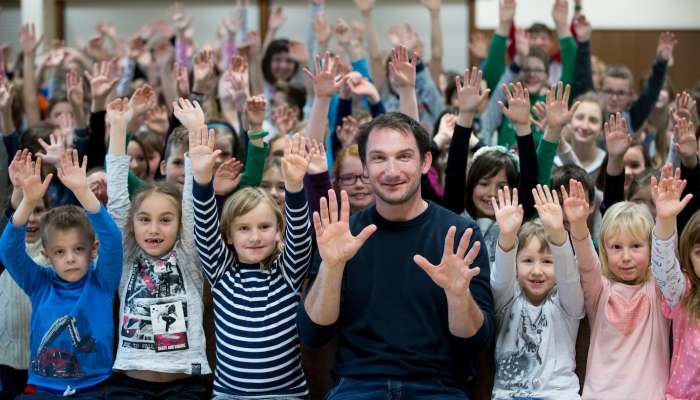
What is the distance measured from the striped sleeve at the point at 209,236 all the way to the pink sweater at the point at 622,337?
48.2 inches

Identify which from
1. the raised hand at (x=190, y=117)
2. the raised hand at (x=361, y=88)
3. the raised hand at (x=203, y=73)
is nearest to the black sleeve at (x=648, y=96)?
the raised hand at (x=361, y=88)

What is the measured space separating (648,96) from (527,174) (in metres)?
2.25

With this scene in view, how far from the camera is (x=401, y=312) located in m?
2.78

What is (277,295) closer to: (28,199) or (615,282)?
(28,199)

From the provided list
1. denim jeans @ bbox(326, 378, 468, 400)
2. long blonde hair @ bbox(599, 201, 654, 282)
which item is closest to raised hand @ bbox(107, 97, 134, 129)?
denim jeans @ bbox(326, 378, 468, 400)

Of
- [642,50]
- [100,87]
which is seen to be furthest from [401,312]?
[642,50]

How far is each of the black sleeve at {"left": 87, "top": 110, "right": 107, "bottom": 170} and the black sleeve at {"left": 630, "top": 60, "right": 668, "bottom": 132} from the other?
10.5ft

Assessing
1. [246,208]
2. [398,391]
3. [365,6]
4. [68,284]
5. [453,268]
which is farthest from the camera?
[365,6]

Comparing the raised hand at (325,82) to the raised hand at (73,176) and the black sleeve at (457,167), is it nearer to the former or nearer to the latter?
the black sleeve at (457,167)

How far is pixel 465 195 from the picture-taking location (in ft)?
11.6

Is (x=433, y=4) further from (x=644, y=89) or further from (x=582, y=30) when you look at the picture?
(x=644, y=89)

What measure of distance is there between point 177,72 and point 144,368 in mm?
1902

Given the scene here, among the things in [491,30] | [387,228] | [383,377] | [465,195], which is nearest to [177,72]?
[465,195]

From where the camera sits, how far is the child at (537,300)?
279 centimetres
